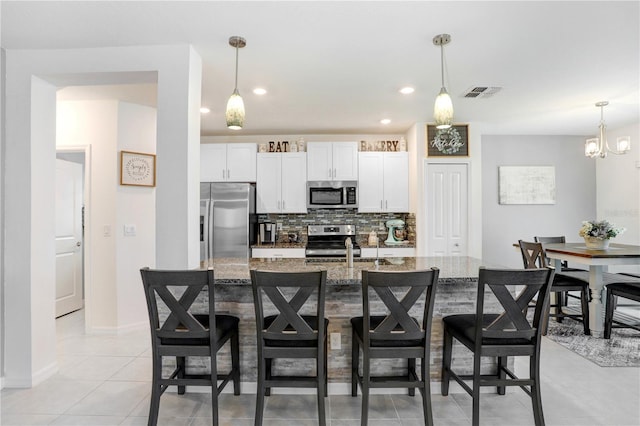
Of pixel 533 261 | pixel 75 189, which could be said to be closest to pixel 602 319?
pixel 533 261

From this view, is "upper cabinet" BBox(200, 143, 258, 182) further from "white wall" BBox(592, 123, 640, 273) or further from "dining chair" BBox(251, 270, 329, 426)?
"white wall" BBox(592, 123, 640, 273)

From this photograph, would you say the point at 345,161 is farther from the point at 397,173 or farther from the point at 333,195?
the point at 397,173

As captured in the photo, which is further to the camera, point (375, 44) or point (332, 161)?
point (332, 161)

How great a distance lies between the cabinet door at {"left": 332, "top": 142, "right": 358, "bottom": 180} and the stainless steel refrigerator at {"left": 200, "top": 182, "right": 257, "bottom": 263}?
1.25m

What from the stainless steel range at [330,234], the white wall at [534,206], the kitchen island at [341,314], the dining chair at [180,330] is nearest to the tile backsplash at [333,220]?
the stainless steel range at [330,234]

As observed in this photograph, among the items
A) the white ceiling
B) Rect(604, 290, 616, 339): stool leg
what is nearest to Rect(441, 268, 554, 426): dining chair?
the white ceiling

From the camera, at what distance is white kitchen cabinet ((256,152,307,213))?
5098 mm

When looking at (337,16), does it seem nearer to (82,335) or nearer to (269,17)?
(269,17)

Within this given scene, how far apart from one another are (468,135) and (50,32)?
176 inches

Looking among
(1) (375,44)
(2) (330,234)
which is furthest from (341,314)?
(2) (330,234)

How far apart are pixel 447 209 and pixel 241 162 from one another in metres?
2.90

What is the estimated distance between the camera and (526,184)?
18.8 feet

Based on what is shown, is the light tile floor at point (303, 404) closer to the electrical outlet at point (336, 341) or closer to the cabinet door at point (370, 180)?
the electrical outlet at point (336, 341)

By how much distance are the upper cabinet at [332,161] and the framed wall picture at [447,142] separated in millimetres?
1013
